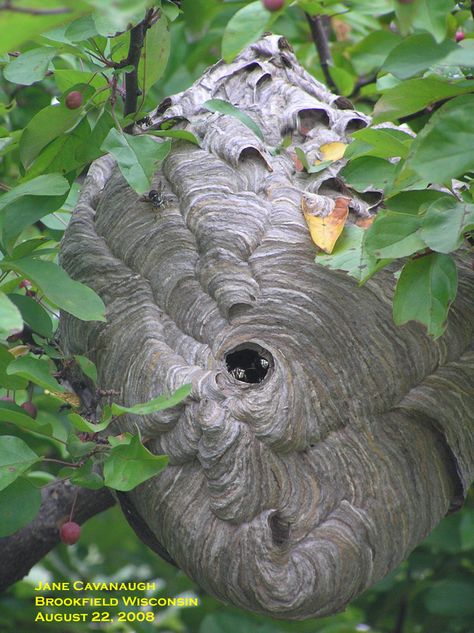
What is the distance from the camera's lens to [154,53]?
6.40 ft

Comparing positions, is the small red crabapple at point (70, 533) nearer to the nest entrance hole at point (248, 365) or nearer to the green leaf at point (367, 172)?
the nest entrance hole at point (248, 365)

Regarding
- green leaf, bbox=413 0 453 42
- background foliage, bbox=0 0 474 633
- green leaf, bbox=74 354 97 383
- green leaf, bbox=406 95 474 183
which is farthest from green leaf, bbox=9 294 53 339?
green leaf, bbox=413 0 453 42

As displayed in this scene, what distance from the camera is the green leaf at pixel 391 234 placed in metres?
1.52

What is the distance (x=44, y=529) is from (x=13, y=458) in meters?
0.91

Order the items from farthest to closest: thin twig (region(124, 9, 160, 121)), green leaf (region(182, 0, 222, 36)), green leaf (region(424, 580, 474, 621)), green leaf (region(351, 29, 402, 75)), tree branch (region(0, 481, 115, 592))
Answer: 1. green leaf (region(182, 0, 222, 36))
2. green leaf (region(351, 29, 402, 75))
3. green leaf (region(424, 580, 474, 621))
4. tree branch (region(0, 481, 115, 592))
5. thin twig (region(124, 9, 160, 121))

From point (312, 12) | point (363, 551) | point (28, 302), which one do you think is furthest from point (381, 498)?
point (312, 12)

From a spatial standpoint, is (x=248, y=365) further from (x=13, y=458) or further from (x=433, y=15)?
(x=433, y=15)

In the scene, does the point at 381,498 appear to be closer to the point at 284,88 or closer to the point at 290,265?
the point at 290,265

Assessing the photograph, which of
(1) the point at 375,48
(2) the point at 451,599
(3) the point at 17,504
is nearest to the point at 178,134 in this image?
(3) the point at 17,504

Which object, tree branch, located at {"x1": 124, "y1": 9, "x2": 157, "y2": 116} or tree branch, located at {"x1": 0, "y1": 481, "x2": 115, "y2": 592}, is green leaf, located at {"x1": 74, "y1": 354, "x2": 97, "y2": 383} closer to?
tree branch, located at {"x1": 124, "y1": 9, "x2": 157, "y2": 116}

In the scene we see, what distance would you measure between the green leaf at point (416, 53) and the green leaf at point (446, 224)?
207 millimetres

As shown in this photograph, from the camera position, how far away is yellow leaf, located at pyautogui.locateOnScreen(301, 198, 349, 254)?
1826mm

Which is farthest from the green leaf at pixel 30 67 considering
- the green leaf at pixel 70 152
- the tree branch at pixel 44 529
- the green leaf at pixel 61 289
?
the tree branch at pixel 44 529

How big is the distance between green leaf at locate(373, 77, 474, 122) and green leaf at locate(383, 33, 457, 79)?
0.09 m
